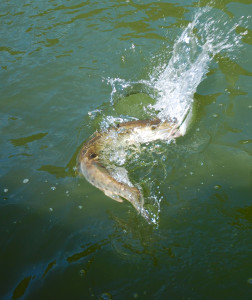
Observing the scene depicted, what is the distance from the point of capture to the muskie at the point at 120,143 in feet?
10.3

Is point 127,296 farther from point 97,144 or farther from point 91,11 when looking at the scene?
point 91,11

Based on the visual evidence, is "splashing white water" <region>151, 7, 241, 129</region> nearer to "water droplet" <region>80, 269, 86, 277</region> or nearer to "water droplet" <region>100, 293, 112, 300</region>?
"water droplet" <region>80, 269, 86, 277</region>

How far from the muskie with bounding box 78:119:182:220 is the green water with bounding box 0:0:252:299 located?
13 cm

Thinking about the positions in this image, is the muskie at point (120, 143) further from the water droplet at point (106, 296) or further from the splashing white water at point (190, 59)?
the water droplet at point (106, 296)

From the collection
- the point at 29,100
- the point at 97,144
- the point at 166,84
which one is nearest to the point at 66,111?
the point at 29,100

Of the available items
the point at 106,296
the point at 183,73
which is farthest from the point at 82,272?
the point at 183,73

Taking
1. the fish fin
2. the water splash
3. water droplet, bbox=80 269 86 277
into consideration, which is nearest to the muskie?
the fish fin

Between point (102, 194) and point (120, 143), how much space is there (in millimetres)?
824

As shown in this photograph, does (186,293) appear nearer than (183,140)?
Yes

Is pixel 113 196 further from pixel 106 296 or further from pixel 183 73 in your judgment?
pixel 183 73

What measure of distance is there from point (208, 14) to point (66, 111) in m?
3.62

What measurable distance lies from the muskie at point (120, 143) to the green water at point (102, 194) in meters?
0.13

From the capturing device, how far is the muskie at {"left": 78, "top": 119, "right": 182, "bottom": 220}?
313 cm

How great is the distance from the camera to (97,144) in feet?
12.4
